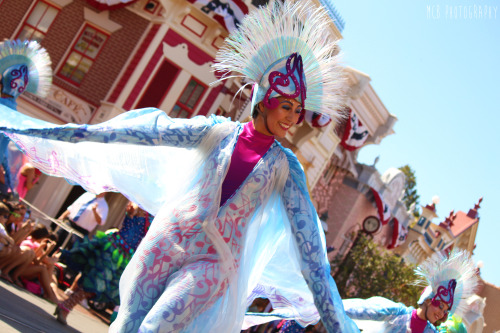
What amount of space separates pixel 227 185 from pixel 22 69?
346 centimetres

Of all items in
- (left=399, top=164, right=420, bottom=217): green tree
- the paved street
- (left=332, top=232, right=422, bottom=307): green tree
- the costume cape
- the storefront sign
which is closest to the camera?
the costume cape

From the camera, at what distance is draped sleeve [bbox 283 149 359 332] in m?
3.82

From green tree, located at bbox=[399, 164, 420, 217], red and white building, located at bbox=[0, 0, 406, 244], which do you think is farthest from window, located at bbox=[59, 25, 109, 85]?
green tree, located at bbox=[399, 164, 420, 217]

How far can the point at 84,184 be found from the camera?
15.0 ft

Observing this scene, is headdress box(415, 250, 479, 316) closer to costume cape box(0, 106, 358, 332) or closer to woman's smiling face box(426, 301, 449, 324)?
woman's smiling face box(426, 301, 449, 324)

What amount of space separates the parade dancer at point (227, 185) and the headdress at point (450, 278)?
2048 mm

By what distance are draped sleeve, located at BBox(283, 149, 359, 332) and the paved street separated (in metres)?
1.79

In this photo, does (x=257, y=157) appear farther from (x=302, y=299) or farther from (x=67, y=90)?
(x=67, y=90)

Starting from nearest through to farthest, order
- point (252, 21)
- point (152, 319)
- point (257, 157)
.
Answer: point (152, 319) < point (257, 157) < point (252, 21)

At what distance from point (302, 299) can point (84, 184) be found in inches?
63.9

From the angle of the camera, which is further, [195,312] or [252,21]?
[252,21]

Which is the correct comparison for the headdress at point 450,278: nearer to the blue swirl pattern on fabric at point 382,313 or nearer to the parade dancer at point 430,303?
the parade dancer at point 430,303

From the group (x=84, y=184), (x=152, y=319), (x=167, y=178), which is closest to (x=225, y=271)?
(x=152, y=319)

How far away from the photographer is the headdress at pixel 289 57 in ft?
13.6
